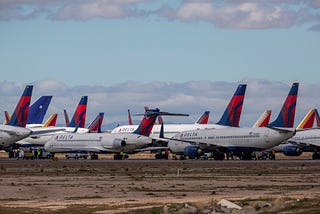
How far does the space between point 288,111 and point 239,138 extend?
27.6 feet

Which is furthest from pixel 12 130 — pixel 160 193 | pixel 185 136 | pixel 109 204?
pixel 109 204

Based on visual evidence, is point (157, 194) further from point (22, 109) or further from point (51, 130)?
point (51, 130)

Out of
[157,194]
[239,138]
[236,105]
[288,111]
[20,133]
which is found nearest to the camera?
[157,194]

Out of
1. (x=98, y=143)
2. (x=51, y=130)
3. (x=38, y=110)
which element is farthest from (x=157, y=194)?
(x=38, y=110)

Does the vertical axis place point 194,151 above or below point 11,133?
below

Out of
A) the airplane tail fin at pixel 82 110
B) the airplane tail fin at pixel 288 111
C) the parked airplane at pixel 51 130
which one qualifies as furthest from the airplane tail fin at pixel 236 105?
the airplane tail fin at pixel 82 110

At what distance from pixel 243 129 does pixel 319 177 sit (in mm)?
60423

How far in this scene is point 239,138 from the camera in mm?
130875

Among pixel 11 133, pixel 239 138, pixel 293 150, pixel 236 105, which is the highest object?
pixel 236 105

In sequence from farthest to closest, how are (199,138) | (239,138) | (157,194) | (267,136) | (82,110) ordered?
(82,110) → (199,138) → (239,138) → (267,136) → (157,194)

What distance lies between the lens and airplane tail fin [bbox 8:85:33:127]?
13519 cm

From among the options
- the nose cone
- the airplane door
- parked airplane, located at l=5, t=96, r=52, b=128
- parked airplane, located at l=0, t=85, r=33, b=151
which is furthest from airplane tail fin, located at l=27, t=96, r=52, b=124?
the airplane door

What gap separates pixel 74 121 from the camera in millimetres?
186375

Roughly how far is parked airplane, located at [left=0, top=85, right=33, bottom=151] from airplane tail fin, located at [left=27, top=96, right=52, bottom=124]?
46.0 meters
